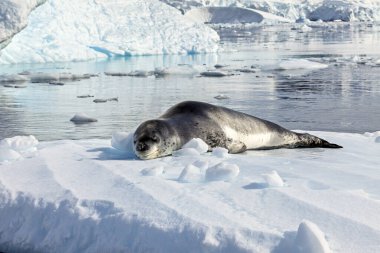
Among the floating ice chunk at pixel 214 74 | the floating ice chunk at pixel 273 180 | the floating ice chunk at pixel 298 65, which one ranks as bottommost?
the floating ice chunk at pixel 273 180

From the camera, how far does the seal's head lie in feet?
12.1

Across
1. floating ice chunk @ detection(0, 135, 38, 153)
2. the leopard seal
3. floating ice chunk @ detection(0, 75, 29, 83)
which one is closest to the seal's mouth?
the leopard seal

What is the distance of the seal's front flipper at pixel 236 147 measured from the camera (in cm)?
432

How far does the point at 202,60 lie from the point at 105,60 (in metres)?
2.71

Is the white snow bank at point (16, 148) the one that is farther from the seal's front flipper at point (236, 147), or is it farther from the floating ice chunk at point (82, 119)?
the floating ice chunk at point (82, 119)

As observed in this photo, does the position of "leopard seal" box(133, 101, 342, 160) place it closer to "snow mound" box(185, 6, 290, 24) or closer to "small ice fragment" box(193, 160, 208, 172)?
"small ice fragment" box(193, 160, 208, 172)

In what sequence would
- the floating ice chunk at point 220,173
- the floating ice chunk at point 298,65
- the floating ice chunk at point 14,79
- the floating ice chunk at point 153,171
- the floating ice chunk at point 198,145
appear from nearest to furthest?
the floating ice chunk at point 220,173, the floating ice chunk at point 153,171, the floating ice chunk at point 198,145, the floating ice chunk at point 14,79, the floating ice chunk at point 298,65

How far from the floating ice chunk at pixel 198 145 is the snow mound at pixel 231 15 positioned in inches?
2260

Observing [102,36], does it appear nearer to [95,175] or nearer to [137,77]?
[137,77]

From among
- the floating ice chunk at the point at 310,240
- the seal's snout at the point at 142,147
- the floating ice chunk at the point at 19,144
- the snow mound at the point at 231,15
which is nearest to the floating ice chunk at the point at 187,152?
the seal's snout at the point at 142,147

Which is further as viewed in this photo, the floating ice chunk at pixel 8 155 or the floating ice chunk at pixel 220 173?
the floating ice chunk at pixel 8 155

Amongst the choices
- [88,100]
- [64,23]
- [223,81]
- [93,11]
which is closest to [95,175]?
[88,100]

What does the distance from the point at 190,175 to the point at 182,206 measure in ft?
1.47

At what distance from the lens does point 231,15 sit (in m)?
65.0
